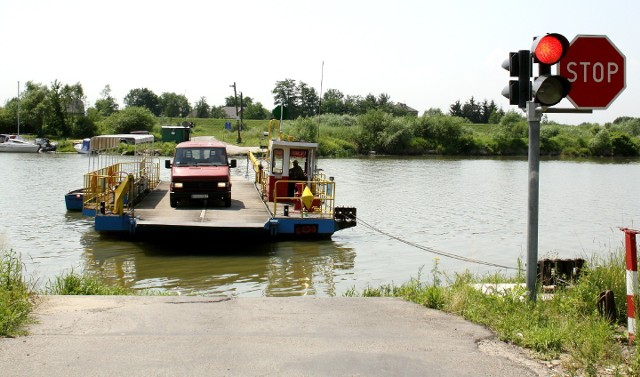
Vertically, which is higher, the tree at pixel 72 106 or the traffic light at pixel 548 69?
the tree at pixel 72 106

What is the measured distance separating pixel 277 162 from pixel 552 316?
15.3 meters

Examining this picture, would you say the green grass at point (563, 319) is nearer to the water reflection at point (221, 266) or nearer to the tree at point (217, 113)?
the water reflection at point (221, 266)

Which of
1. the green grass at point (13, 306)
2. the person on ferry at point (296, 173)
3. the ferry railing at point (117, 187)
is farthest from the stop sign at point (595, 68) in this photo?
the person on ferry at point (296, 173)

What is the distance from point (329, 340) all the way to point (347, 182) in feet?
123

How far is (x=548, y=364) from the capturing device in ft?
20.7

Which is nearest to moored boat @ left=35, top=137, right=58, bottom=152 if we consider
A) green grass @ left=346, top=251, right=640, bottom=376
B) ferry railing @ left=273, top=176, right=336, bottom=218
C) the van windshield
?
the van windshield

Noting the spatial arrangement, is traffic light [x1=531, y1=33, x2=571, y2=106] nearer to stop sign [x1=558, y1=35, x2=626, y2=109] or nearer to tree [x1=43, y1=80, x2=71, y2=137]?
stop sign [x1=558, y1=35, x2=626, y2=109]

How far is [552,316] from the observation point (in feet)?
25.0

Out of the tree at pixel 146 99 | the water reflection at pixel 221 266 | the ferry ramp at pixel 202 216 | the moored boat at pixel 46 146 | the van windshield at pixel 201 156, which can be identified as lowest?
the water reflection at pixel 221 266

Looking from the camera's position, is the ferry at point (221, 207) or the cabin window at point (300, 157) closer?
the ferry at point (221, 207)

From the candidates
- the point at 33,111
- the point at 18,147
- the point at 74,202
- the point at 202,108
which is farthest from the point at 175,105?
the point at 74,202

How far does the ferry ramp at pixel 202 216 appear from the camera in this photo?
56.7ft

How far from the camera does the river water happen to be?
1572cm

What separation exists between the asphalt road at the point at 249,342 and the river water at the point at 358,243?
4.34 metres
